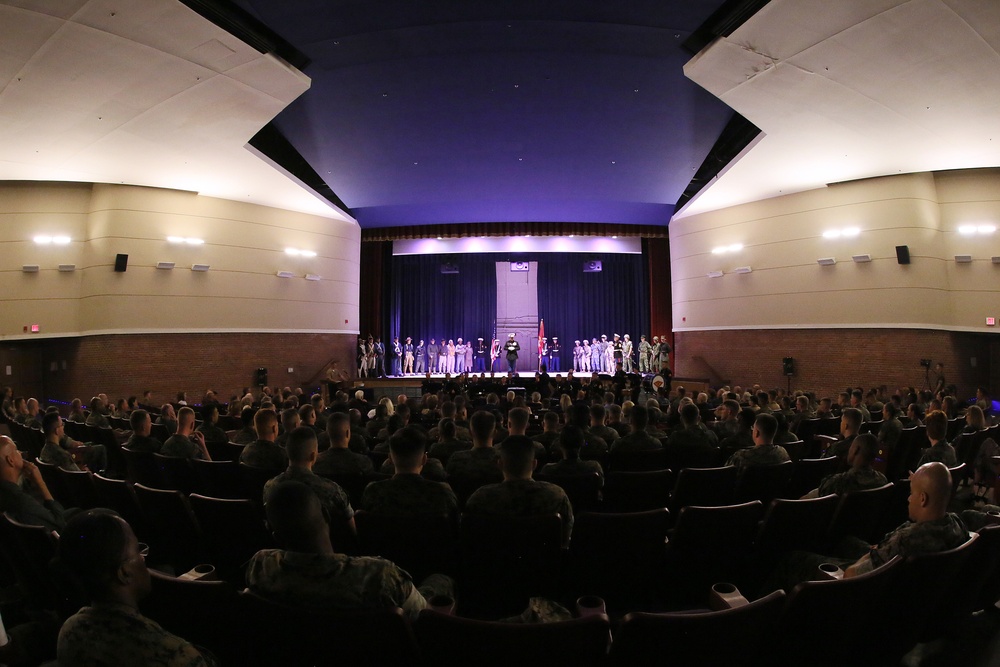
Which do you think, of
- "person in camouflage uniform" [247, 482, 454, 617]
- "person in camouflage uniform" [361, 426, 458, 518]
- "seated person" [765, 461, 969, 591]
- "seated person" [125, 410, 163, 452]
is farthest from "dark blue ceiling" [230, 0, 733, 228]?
"person in camouflage uniform" [247, 482, 454, 617]

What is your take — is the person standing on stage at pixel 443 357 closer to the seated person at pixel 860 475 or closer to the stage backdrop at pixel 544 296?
the stage backdrop at pixel 544 296

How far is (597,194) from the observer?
1524cm

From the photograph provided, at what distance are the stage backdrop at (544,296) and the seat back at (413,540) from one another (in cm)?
1992

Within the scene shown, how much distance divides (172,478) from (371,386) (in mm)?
12182

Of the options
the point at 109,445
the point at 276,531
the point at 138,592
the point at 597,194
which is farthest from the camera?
the point at 597,194

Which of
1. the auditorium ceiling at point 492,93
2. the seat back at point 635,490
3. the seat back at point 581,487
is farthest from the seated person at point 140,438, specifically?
the auditorium ceiling at point 492,93

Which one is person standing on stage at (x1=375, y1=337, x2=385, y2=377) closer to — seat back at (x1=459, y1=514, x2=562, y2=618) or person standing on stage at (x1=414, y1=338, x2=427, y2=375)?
person standing on stage at (x1=414, y1=338, x2=427, y2=375)

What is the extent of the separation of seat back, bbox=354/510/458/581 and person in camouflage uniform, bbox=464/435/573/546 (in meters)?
0.26

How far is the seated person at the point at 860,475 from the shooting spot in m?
3.43

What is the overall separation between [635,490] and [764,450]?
3.94 ft

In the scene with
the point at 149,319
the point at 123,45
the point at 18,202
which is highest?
the point at 123,45

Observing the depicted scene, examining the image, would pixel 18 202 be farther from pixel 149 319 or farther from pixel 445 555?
pixel 445 555

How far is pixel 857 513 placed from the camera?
3275 mm

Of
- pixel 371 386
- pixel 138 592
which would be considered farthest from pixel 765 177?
pixel 138 592
